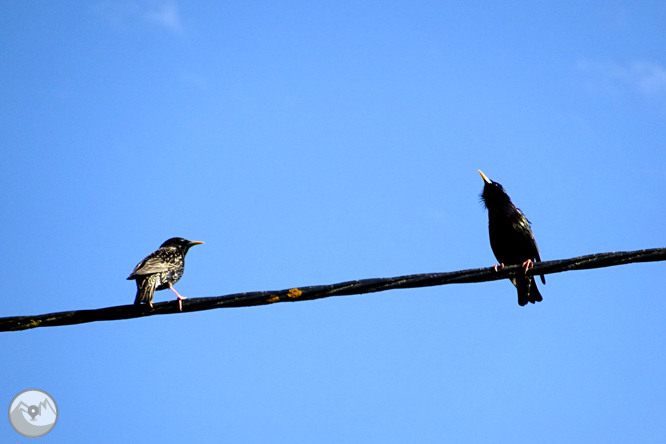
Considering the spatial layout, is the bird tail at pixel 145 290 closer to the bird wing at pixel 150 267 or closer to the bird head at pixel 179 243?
the bird wing at pixel 150 267

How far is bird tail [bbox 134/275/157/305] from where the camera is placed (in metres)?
4.52

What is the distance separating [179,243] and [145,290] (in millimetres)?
1528

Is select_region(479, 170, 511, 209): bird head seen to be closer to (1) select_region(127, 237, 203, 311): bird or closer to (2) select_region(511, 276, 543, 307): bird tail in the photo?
(2) select_region(511, 276, 543, 307): bird tail

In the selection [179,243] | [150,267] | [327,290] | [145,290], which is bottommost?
[327,290]

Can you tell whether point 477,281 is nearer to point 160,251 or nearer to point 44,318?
point 44,318

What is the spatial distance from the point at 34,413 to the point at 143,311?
2474 millimetres

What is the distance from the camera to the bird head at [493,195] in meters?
6.80

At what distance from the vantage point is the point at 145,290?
182 inches

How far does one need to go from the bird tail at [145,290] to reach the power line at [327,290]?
0.80 meters

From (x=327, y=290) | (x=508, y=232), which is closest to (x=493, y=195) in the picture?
(x=508, y=232)

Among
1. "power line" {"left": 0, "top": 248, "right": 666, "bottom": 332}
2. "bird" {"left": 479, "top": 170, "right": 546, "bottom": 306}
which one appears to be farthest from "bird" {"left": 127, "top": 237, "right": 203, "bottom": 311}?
"bird" {"left": 479, "top": 170, "right": 546, "bottom": 306}

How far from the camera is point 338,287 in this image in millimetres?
3525

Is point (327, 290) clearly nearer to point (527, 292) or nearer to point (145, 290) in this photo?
point (145, 290)

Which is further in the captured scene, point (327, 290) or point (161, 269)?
point (161, 269)
